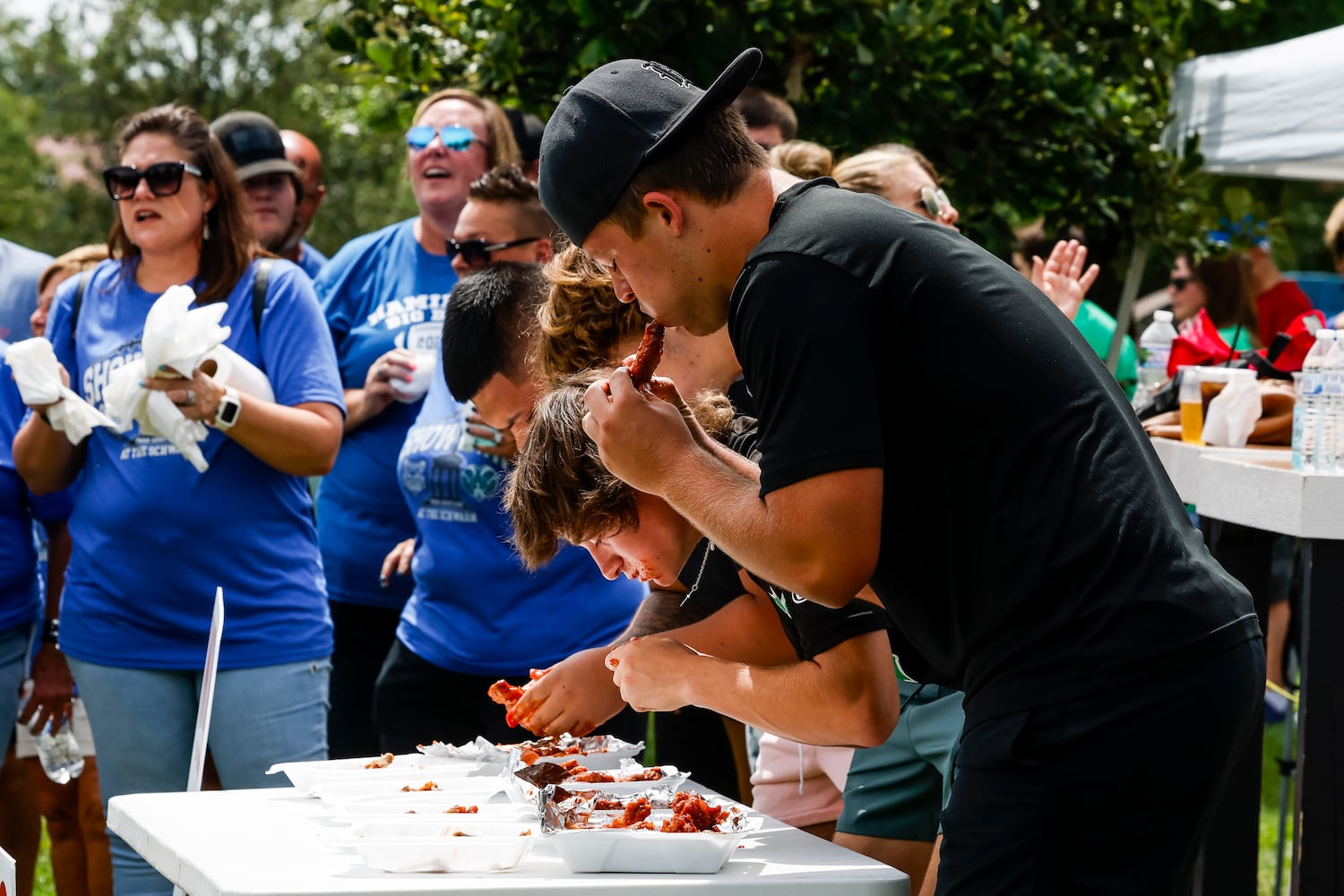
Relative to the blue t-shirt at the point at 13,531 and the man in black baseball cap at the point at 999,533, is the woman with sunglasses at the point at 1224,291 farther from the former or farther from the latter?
the man in black baseball cap at the point at 999,533

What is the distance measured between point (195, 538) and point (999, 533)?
7.09 feet

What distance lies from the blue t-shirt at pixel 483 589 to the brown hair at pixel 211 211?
666mm

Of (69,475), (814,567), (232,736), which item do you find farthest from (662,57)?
(814,567)

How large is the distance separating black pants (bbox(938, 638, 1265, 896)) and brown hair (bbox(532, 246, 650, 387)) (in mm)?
1319

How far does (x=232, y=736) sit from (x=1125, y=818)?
7.08 ft

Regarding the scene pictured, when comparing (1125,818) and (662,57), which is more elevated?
(662,57)

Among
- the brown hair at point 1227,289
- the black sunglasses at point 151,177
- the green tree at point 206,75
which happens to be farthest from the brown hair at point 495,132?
the green tree at point 206,75

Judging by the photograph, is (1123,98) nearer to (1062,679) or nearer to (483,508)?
(483,508)

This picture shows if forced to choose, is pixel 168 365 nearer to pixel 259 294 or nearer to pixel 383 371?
pixel 259 294

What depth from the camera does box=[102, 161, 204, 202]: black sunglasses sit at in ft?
11.2

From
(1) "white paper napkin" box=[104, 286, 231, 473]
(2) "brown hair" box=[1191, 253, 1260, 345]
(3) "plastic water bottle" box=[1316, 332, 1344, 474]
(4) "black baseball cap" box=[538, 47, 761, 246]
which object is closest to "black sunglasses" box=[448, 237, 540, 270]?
(1) "white paper napkin" box=[104, 286, 231, 473]

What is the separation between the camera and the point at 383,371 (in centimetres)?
383

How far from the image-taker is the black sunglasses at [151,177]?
3424mm

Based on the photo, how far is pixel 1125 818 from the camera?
1.66 meters
